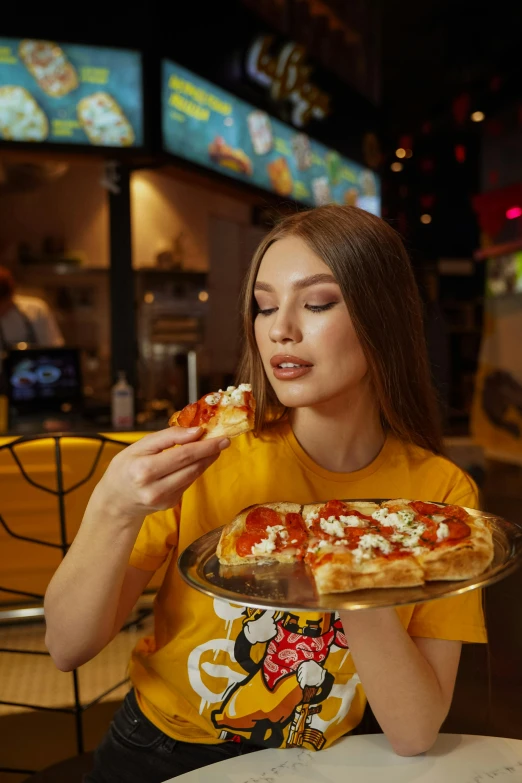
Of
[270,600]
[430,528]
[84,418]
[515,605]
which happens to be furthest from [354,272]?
[84,418]

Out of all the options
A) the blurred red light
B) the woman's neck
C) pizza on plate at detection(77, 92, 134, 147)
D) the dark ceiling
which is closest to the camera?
the woman's neck

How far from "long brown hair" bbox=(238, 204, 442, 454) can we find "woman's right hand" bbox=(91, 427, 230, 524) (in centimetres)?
43

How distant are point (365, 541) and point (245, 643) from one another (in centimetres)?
37

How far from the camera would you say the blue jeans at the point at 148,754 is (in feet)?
4.54

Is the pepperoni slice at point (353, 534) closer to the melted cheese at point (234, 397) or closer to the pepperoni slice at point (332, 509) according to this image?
the pepperoni slice at point (332, 509)

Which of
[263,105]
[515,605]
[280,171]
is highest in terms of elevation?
[263,105]

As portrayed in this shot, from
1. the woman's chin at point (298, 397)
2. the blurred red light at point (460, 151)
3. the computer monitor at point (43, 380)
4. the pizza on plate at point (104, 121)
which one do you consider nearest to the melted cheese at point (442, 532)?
the woman's chin at point (298, 397)

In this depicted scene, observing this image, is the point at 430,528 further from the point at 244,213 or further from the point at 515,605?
the point at 244,213

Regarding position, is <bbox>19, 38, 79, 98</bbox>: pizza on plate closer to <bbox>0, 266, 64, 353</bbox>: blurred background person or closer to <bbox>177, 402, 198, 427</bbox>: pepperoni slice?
<bbox>0, 266, 64, 353</bbox>: blurred background person

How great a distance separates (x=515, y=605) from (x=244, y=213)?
8.11m

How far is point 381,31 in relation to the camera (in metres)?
8.23

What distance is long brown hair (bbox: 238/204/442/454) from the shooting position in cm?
137

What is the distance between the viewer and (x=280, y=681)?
4.44 feet

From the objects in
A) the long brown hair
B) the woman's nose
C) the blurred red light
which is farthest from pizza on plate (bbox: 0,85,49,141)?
the blurred red light
